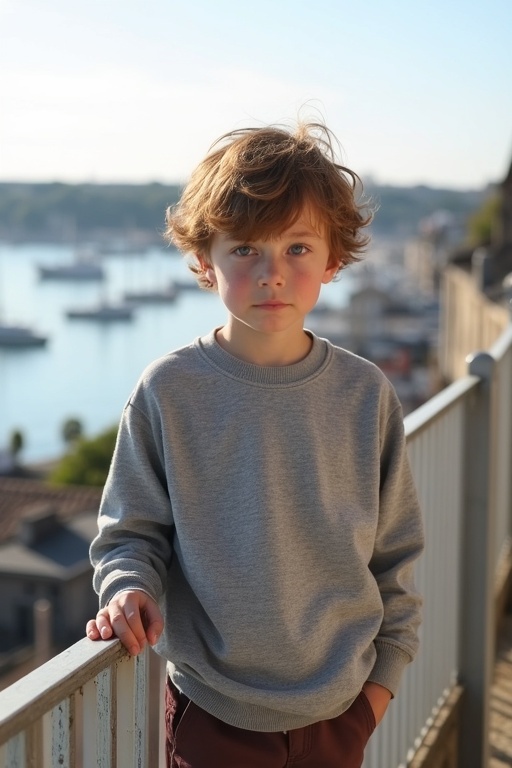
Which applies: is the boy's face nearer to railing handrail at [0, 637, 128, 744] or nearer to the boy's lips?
the boy's lips

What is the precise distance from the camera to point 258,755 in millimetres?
1556

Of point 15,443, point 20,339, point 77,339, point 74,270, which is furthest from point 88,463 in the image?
point 74,270

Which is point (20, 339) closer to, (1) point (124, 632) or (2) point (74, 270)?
(2) point (74, 270)

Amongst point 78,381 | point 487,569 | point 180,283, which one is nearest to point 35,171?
point 180,283

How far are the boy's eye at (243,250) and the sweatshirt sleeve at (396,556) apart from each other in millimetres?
359

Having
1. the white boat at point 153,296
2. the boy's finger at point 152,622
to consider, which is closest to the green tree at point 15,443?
the white boat at point 153,296

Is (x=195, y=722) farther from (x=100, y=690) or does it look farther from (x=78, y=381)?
(x=78, y=381)

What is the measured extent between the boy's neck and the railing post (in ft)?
4.90

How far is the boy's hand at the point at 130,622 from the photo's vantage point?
139 centimetres

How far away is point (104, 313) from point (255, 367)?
120 m

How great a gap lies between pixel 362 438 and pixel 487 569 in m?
1.60

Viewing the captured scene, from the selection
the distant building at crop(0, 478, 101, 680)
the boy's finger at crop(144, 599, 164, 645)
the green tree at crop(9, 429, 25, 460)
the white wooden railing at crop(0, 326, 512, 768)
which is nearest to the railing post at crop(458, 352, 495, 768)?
the white wooden railing at crop(0, 326, 512, 768)

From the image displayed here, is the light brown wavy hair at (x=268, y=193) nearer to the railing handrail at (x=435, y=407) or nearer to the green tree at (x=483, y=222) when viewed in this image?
the railing handrail at (x=435, y=407)

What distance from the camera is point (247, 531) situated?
5.02 feet
